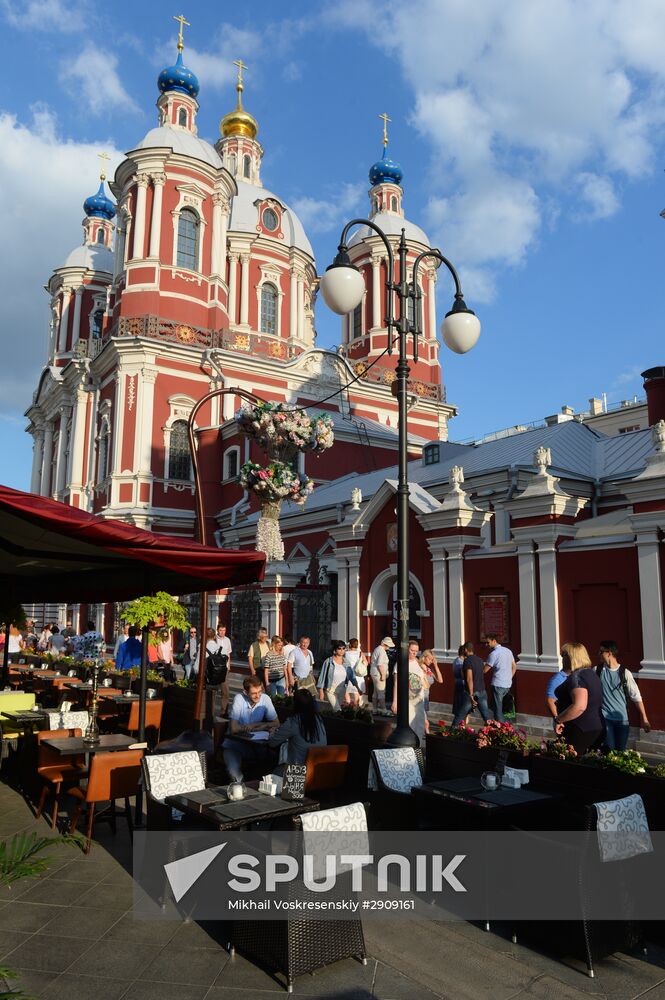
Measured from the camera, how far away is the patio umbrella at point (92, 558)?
470 centimetres

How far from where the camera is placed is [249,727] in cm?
744

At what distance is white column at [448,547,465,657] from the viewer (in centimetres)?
1358

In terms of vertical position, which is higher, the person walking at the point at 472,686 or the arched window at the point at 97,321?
the arched window at the point at 97,321

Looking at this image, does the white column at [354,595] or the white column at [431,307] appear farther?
the white column at [431,307]

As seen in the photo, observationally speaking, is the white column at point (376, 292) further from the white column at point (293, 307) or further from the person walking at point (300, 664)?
the person walking at point (300, 664)

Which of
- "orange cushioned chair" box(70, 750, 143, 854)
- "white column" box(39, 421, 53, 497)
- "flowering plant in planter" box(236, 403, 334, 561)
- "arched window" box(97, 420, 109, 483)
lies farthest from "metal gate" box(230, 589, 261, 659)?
"white column" box(39, 421, 53, 497)

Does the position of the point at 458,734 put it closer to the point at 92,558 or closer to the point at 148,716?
the point at 92,558

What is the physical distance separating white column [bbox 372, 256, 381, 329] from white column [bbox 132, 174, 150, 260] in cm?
1135

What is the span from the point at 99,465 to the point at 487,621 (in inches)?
861

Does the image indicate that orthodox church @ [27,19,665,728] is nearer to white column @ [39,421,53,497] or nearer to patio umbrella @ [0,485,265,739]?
white column @ [39,421,53,497]

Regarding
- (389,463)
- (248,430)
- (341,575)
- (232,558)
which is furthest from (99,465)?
(232,558)

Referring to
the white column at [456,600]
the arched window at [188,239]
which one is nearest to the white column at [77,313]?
the arched window at [188,239]

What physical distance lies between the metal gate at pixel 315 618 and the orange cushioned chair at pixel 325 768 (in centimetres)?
1137

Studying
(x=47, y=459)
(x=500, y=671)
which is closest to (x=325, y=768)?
(x=500, y=671)
